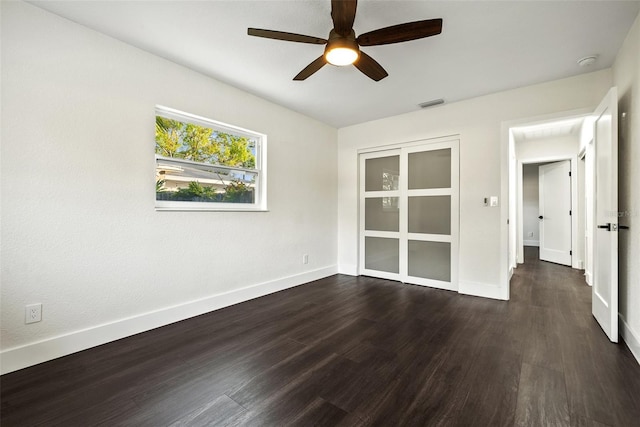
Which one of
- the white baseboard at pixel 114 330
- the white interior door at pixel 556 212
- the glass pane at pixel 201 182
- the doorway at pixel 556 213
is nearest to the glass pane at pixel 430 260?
the white baseboard at pixel 114 330

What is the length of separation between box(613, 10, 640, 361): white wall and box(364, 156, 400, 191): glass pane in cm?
243

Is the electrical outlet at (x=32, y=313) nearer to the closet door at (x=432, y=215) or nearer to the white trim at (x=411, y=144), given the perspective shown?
the closet door at (x=432, y=215)

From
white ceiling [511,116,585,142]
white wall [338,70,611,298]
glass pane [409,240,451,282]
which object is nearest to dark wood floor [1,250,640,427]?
white wall [338,70,611,298]

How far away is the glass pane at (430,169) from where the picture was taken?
3.88 m

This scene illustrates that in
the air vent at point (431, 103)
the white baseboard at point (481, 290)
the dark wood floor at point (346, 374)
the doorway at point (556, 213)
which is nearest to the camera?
the dark wood floor at point (346, 374)

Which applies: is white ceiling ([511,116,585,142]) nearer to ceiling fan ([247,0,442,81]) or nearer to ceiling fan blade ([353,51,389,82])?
ceiling fan blade ([353,51,389,82])

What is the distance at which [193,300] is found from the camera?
2881 mm

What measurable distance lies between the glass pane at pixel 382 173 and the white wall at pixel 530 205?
620 cm

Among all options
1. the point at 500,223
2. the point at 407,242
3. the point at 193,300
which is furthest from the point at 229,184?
the point at 500,223

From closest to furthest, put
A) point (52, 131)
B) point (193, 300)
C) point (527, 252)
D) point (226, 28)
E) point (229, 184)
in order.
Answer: point (52, 131) < point (226, 28) < point (193, 300) < point (229, 184) < point (527, 252)

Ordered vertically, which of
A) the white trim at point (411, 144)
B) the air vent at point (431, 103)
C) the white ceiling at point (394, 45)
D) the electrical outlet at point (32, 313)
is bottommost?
the electrical outlet at point (32, 313)

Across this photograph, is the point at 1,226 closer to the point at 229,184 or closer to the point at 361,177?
the point at 229,184

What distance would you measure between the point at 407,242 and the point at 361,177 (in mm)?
1381

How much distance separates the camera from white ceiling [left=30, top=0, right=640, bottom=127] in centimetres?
198
